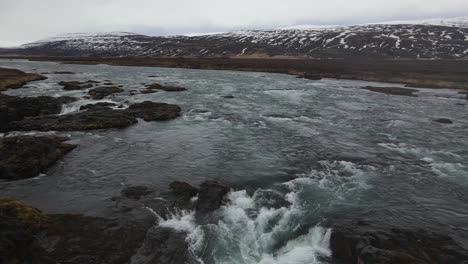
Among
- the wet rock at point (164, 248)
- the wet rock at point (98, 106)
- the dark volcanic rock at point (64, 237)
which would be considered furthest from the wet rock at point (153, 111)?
the wet rock at point (164, 248)

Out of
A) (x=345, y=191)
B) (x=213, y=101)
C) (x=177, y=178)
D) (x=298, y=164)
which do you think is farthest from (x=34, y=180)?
(x=213, y=101)

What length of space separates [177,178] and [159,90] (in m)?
31.5

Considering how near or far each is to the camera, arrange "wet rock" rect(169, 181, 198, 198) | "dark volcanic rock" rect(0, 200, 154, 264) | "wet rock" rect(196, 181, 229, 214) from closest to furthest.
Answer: "dark volcanic rock" rect(0, 200, 154, 264) → "wet rock" rect(196, 181, 229, 214) → "wet rock" rect(169, 181, 198, 198)

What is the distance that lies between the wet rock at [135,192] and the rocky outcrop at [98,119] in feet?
41.1

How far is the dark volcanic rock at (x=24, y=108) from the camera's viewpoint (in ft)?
93.8

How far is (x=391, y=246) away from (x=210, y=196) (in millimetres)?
7227

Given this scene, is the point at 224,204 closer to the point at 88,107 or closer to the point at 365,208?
the point at 365,208

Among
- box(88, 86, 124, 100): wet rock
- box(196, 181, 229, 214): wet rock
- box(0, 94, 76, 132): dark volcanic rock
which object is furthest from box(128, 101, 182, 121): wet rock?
box(196, 181, 229, 214): wet rock

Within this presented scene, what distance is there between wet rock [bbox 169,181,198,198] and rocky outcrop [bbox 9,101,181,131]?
43.1 ft

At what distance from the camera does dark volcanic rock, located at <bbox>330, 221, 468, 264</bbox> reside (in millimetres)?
11133

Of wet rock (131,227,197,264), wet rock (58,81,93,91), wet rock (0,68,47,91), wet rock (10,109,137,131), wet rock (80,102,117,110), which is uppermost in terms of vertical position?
wet rock (0,68,47,91)

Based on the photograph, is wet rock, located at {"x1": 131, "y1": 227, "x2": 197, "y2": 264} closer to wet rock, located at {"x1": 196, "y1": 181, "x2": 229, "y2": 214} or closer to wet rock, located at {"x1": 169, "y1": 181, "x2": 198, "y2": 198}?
wet rock, located at {"x1": 196, "y1": 181, "x2": 229, "y2": 214}

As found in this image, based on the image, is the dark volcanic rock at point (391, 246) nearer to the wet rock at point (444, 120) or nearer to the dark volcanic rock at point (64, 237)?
the dark volcanic rock at point (64, 237)

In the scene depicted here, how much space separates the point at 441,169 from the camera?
1945cm
